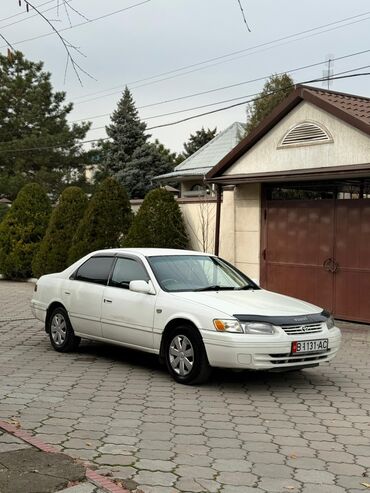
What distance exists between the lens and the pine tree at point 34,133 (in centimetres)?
3916

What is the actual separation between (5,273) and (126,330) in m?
14.3

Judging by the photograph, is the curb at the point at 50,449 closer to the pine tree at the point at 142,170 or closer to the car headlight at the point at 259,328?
the car headlight at the point at 259,328

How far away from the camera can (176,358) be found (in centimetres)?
715

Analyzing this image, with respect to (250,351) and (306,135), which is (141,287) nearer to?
(250,351)

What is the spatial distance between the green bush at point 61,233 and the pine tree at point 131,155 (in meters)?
25.2

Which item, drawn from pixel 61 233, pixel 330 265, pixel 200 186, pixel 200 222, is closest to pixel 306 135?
pixel 330 265

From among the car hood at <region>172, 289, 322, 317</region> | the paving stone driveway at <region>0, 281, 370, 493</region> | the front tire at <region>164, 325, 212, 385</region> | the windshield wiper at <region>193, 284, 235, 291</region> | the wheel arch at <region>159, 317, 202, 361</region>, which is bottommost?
the paving stone driveway at <region>0, 281, 370, 493</region>

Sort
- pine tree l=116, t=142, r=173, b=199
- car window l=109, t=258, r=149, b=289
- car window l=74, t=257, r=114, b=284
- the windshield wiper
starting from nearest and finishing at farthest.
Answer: the windshield wiper, car window l=109, t=258, r=149, b=289, car window l=74, t=257, r=114, b=284, pine tree l=116, t=142, r=173, b=199

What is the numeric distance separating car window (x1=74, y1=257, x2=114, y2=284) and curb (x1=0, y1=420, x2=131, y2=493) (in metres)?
3.12

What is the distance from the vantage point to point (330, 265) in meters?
12.1

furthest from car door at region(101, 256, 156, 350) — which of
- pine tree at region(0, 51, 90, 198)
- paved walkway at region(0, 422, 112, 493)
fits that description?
pine tree at region(0, 51, 90, 198)

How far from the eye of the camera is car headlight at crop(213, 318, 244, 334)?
6613 mm

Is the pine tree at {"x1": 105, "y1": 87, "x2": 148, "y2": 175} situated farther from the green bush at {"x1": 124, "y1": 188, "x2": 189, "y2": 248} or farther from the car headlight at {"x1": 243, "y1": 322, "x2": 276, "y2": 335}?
the car headlight at {"x1": 243, "y1": 322, "x2": 276, "y2": 335}

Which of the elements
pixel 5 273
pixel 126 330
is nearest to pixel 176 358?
pixel 126 330
